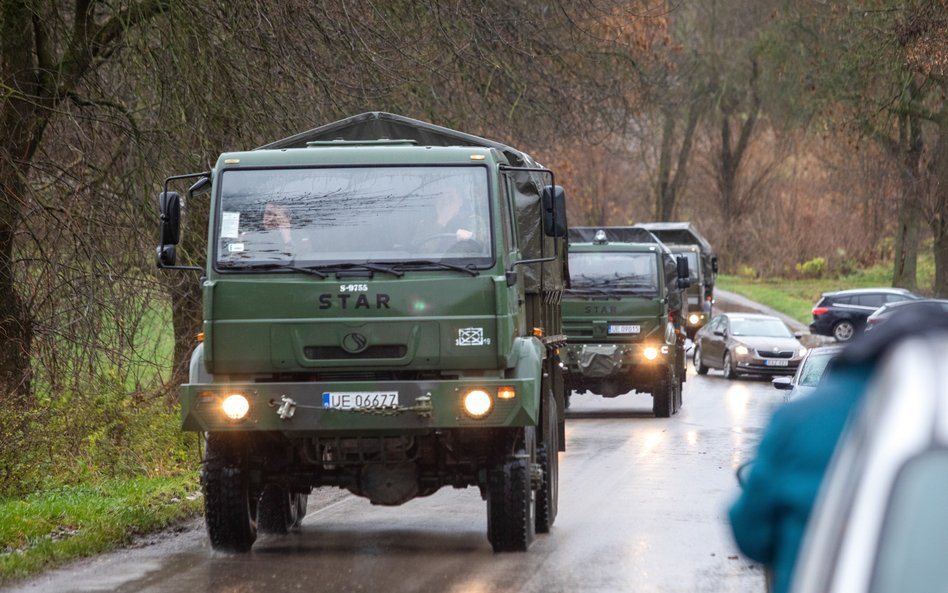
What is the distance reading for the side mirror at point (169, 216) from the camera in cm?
1014

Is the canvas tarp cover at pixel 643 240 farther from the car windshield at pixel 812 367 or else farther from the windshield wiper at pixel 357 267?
the windshield wiper at pixel 357 267

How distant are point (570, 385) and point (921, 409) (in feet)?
68.1

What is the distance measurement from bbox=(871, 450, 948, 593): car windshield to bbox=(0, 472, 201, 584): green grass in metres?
7.82

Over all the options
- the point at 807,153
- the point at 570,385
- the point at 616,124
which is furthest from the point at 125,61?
the point at 807,153

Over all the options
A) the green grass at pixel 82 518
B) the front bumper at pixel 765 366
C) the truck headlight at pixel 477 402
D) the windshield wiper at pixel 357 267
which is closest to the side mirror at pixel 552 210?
the windshield wiper at pixel 357 267

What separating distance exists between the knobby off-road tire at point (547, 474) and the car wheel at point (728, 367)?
21.5 m

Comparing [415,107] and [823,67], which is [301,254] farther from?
[823,67]

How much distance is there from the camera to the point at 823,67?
3841 cm

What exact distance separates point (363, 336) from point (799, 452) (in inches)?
286

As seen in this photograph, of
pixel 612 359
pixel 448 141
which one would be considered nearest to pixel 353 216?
pixel 448 141

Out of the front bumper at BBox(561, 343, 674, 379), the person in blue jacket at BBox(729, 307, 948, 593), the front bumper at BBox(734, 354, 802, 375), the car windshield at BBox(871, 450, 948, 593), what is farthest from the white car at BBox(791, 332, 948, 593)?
the front bumper at BBox(734, 354, 802, 375)

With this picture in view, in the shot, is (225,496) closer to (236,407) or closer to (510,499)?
(236,407)

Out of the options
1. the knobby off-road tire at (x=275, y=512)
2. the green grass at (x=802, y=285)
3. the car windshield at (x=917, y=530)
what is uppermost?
the green grass at (x=802, y=285)

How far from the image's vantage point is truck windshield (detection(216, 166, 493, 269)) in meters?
10.2
